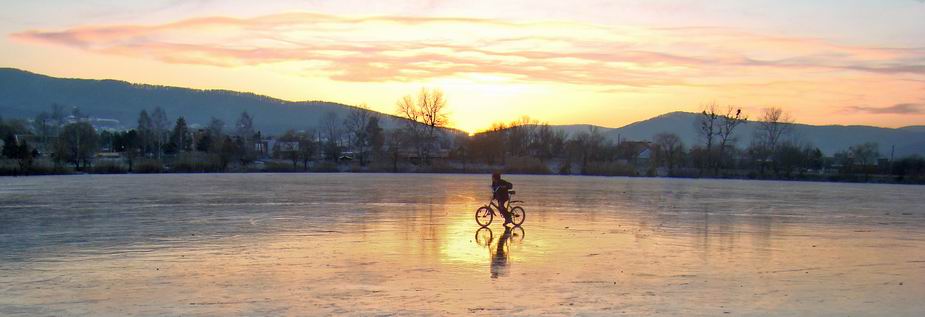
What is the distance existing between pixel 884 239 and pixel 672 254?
7120 millimetres

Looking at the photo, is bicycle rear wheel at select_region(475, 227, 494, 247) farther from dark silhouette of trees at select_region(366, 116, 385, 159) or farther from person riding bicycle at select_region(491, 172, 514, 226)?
dark silhouette of trees at select_region(366, 116, 385, 159)

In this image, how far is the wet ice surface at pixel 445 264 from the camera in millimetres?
9375

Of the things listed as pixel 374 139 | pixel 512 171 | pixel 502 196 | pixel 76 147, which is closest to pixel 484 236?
pixel 502 196

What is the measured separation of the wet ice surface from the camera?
9375 millimetres

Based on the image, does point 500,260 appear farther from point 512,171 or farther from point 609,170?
point 609,170

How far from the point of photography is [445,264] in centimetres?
1249

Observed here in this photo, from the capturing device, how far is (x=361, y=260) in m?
12.8

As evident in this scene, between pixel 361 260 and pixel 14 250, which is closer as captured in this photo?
pixel 361 260

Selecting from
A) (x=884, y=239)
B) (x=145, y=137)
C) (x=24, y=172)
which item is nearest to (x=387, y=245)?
(x=884, y=239)

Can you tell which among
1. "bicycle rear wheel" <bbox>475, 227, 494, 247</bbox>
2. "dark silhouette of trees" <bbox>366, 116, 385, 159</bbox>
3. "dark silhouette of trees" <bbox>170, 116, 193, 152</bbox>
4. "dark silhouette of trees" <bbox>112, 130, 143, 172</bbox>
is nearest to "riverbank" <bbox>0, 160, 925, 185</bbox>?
"dark silhouette of trees" <bbox>366, 116, 385, 159</bbox>

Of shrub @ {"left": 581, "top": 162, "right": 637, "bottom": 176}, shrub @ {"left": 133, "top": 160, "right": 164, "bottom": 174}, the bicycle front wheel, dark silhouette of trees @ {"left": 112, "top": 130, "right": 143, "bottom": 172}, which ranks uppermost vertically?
dark silhouette of trees @ {"left": 112, "top": 130, "right": 143, "bottom": 172}

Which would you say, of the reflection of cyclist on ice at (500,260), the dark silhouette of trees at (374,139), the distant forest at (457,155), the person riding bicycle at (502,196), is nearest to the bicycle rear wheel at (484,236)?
the reflection of cyclist on ice at (500,260)

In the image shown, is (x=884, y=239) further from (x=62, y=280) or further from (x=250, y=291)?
(x=62, y=280)

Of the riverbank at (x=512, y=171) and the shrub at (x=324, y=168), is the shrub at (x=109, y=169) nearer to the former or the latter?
the riverbank at (x=512, y=171)
